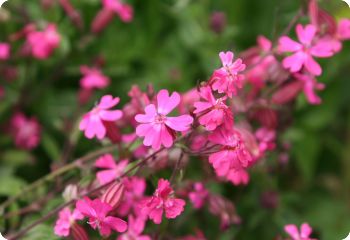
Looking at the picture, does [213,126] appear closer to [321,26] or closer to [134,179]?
[134,179]

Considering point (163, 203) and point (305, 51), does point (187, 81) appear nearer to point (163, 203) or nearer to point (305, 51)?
point (305, 51)

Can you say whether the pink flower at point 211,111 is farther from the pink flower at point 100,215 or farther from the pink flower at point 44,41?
the pink flower at point 44,41

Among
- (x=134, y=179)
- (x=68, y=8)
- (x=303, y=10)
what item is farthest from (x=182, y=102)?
(x=68, y=8)

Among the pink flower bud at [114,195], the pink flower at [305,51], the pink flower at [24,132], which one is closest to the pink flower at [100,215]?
the pink flower bud at [114,195]

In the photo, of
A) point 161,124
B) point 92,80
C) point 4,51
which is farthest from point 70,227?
point 4,51

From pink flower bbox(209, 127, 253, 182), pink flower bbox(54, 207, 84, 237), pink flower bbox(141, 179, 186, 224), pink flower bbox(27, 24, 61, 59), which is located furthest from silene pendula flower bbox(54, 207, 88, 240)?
pink flower bbox(27, 24, 61, 59)
